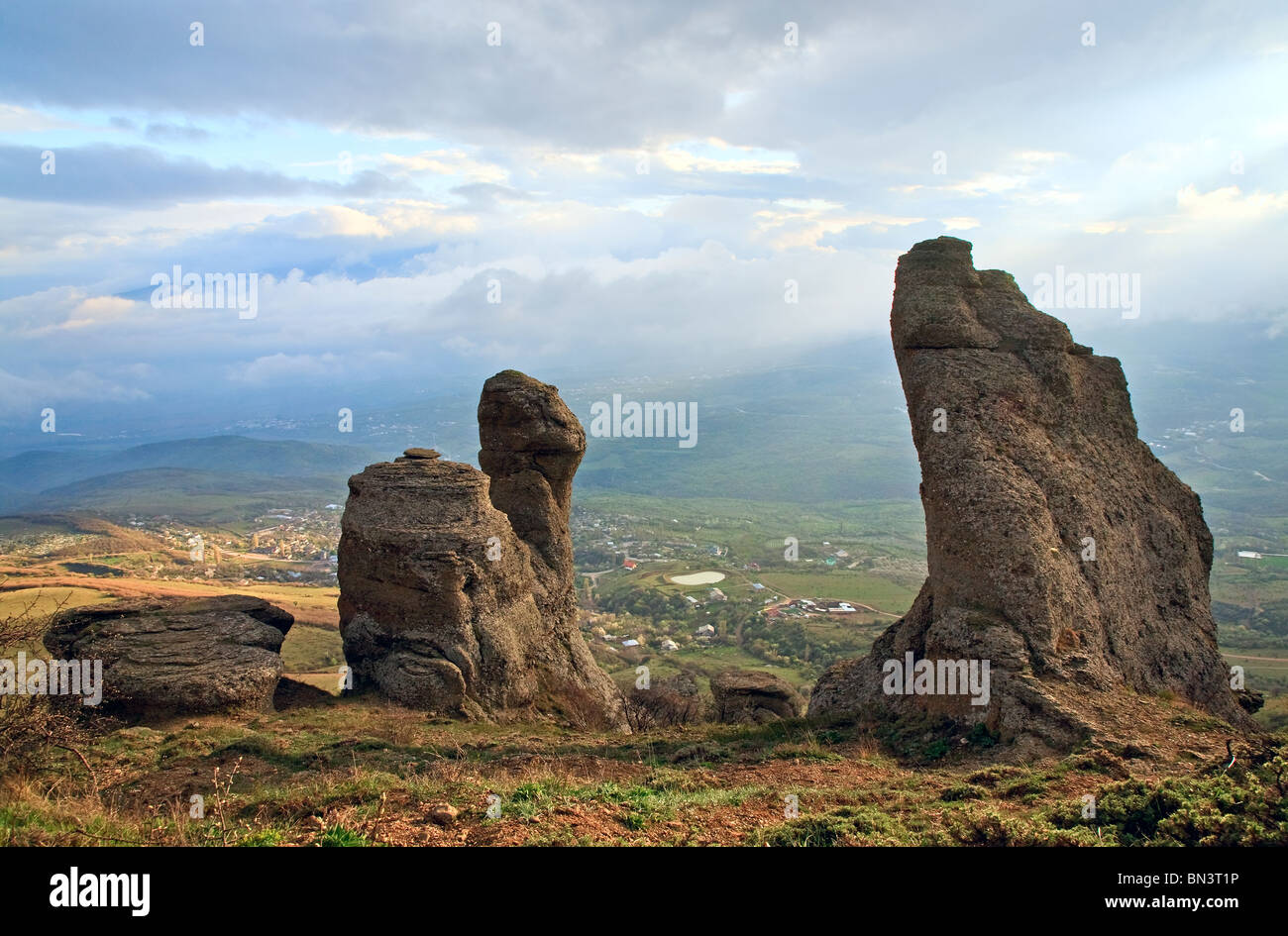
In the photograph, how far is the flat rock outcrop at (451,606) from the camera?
70.8ft

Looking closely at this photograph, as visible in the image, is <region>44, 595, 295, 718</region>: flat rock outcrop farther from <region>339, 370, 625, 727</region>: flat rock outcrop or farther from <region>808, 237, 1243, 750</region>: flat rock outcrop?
<region>808, 237, 1243, 750</region>: flat rock outcrop

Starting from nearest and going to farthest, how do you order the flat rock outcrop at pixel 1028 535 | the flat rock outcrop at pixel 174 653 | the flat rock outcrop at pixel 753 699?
the flat rock outcrop at pixel 1028 535 → the flat rock outcrop at pixel 174 653 → the flat rock outcrop at pixel 753 699

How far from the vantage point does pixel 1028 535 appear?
58.5ft

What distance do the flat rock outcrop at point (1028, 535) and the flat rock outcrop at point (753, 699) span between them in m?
3.64

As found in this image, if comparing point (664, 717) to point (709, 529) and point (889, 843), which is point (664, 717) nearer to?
point (889, 843)

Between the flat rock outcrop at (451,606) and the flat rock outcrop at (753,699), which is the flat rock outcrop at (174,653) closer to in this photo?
the flat rock outcrop at (451,606)

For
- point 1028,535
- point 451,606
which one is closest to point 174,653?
point 451,606

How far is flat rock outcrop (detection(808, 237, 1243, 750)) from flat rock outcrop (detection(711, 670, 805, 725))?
11.9 feet

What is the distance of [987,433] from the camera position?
19531mm

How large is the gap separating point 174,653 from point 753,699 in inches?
617

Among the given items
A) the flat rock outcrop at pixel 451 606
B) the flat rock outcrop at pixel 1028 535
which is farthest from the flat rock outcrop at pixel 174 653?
the flat rock outcrop at pixel 1028 535

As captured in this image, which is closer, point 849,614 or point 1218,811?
point 1218,811
